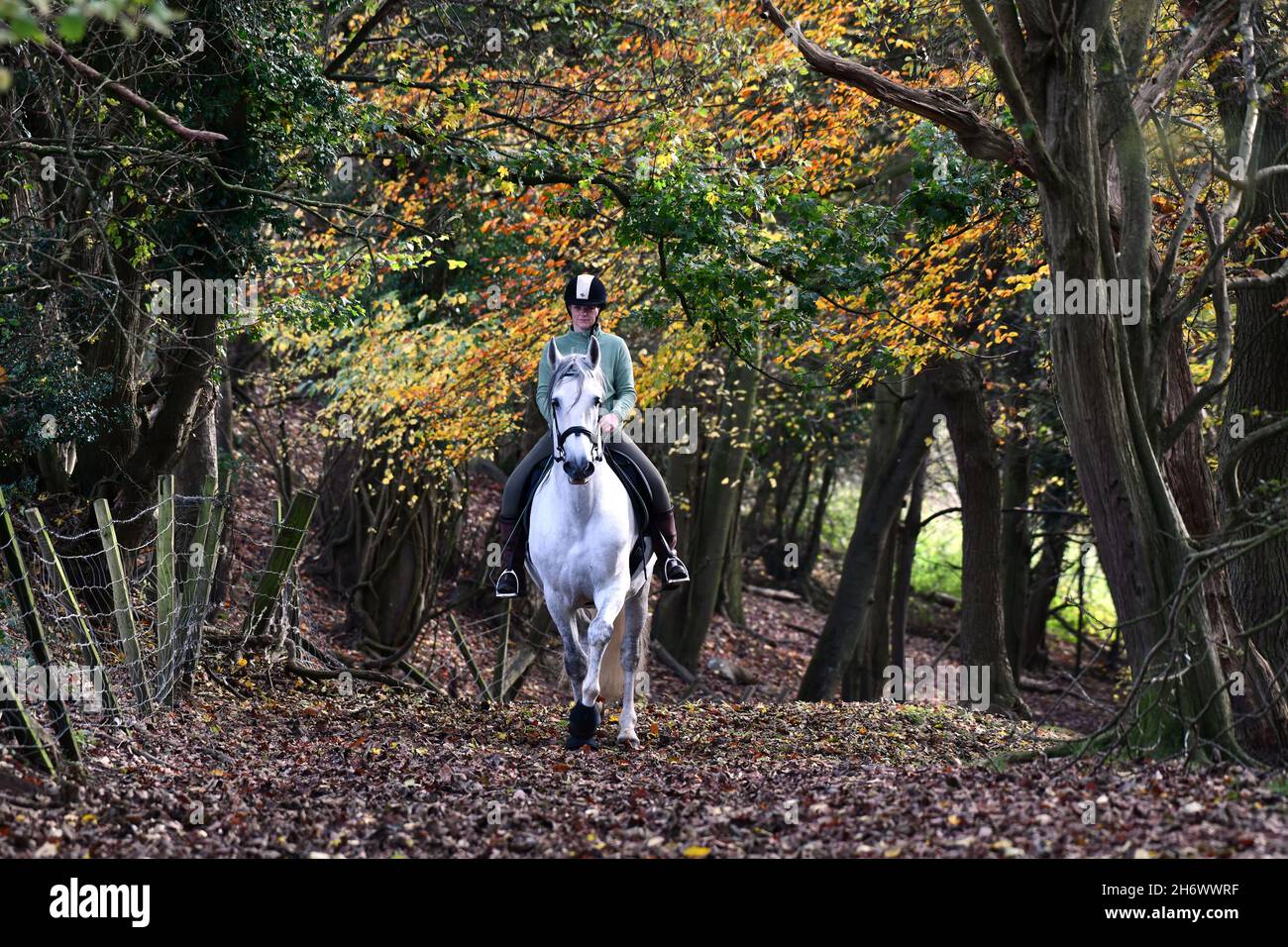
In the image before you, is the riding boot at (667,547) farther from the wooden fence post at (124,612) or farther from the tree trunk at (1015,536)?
the tree trunk at (1015,536)

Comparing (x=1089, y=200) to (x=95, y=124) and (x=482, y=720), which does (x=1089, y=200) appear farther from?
(x=95, y=124)

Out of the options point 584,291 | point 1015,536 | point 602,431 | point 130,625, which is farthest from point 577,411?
point 1015,536

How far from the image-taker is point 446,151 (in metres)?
13.5

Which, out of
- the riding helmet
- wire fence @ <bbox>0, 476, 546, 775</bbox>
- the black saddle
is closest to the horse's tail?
the black saddle

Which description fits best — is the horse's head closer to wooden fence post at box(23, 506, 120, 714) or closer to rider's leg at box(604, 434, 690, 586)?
rider's leg at box(604, 434, 690, 586)

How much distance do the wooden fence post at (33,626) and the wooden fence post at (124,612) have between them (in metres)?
1.80

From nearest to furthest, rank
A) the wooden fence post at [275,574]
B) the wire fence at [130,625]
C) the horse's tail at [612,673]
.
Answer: the wire fence at [130,625], the horse's tail at [612,673], the wooden fence post at [275,574]

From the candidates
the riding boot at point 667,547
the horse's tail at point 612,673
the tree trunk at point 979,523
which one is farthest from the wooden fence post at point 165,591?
the tree trunk at point 979,523

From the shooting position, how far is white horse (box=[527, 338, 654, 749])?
9.37m

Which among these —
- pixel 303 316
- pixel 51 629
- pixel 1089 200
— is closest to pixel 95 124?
pixel 303 316

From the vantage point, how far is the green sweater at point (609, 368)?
33.1 ft

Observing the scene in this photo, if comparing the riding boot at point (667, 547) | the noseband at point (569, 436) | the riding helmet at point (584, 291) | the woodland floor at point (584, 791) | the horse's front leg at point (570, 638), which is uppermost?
the riding helmet at point (584, 291)

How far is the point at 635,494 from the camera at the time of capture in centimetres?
1064
